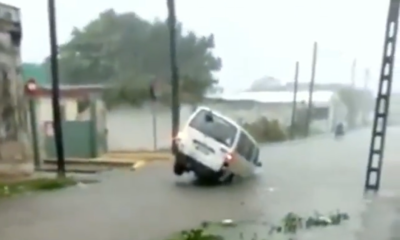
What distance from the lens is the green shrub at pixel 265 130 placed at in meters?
45.5

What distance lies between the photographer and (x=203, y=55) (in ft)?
172

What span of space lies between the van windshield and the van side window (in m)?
0.26

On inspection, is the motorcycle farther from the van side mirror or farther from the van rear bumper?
the van rear bumper

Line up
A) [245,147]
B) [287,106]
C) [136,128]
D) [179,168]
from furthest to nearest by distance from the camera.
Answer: [287,106]
[136,128]
[245,147]
[179,168]

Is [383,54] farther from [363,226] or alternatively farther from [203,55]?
[203,55]

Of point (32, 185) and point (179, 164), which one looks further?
point (179, 164)

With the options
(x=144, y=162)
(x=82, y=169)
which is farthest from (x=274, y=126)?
(x=82, y=169)

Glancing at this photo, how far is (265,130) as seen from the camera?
47250mm

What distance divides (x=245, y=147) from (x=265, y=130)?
26.0m

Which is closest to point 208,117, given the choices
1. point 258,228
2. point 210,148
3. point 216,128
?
point 216,128

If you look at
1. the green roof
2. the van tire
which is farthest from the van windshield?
the green roof

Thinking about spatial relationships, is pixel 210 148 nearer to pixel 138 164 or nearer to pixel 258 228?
pixel 258 228

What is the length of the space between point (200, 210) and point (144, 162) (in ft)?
45.9

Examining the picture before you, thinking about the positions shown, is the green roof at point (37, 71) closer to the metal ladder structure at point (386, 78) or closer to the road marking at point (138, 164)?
the road marking at point (138, 164)
